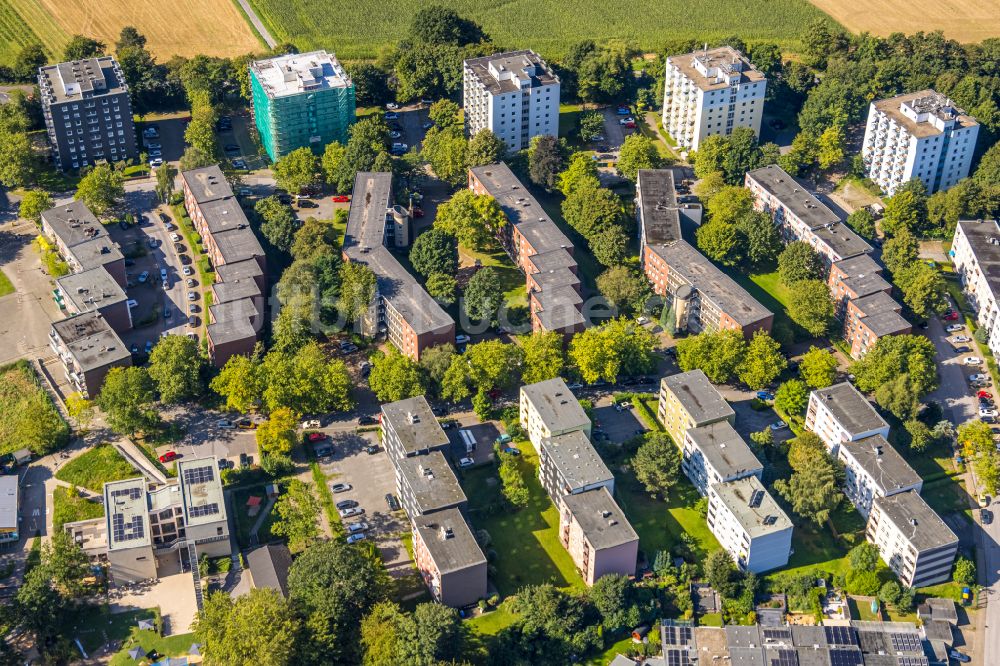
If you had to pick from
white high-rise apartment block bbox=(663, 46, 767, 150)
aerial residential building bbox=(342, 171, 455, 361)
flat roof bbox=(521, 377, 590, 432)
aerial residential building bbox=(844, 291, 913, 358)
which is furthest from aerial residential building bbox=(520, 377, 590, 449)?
white high-rise apartment block bbox=(663, 46, 767, 150)

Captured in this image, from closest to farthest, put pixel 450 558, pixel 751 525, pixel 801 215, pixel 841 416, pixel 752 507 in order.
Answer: pixel 450 558, pixel 751 525, pixel 752 507, pixel 841 416, pixel 801 215

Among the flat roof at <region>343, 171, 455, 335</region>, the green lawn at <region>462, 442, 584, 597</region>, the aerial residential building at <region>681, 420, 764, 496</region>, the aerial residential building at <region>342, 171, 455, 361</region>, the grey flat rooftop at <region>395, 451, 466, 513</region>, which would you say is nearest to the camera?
the grey flat rooftop at <region>395, 451, 466, 513</region>

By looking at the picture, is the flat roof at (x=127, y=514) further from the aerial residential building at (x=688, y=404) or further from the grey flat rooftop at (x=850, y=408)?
the grey flat rooftop at (x=850, y=408)

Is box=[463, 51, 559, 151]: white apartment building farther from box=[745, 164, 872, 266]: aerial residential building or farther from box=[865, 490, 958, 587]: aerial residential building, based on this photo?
box=[865, 490, 958, 587]: aerial residential building

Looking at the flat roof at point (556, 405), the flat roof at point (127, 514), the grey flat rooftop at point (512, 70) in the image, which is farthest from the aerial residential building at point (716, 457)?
the grey flat rooftop at point (512, 70)

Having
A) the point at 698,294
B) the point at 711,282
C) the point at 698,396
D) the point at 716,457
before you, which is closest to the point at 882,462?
the point at 716,457

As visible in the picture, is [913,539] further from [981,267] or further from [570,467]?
A: [981,267]
